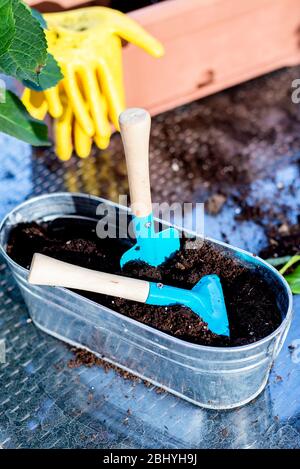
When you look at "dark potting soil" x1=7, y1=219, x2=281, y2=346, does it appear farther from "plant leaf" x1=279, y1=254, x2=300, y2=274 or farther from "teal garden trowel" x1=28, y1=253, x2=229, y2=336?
"plant leaf" x1=279, y1=254, x2=300, y2=274

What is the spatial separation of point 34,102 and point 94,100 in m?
0.08

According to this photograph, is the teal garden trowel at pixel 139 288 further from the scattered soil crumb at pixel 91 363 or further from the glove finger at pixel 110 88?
the glove finger at pixel 110 88

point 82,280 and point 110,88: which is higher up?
point 110,88

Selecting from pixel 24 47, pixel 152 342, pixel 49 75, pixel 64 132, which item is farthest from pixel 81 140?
pixel 152 342

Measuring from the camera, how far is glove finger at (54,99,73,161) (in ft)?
2.80

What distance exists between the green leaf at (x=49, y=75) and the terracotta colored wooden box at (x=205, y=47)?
168 mm

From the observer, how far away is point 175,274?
674mm

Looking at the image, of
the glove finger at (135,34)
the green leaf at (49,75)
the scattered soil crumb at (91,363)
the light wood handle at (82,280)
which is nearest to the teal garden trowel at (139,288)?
the light wood handle at (82,280)

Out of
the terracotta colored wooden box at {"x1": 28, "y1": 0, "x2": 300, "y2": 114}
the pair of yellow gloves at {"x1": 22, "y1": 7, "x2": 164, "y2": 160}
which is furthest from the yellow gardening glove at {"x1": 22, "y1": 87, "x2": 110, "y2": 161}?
the terracotta colored wooden box at {"x1": 28, "y1": 0, "x2": 300, "y2": 114}

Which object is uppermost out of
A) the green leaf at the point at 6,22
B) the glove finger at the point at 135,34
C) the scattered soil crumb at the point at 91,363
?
the green leaf at the point at 6,22

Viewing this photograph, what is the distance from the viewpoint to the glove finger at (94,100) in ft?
2.66

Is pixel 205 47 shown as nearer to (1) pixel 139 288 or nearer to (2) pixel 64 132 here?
(2) pixel 64 132
